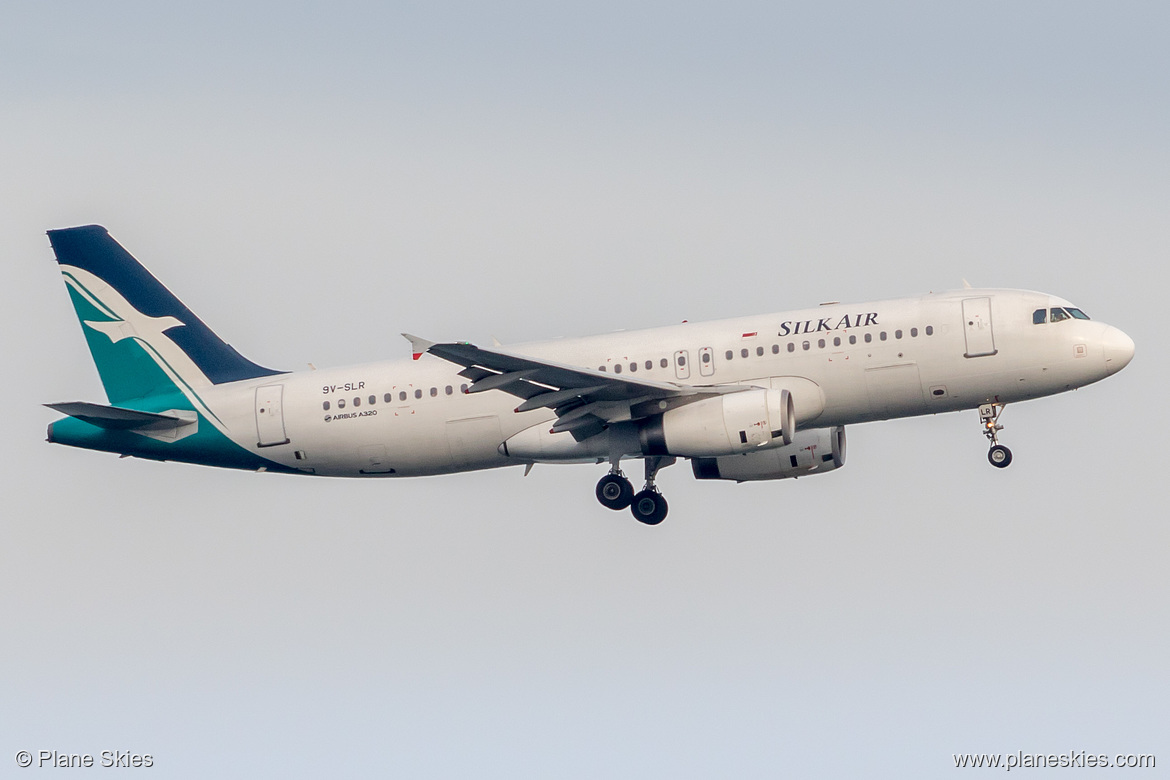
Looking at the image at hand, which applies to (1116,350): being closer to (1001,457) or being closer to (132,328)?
(1001,457)

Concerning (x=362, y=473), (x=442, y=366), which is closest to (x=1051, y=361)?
(x=442, y=366)

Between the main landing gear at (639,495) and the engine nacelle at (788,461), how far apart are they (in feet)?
4.60

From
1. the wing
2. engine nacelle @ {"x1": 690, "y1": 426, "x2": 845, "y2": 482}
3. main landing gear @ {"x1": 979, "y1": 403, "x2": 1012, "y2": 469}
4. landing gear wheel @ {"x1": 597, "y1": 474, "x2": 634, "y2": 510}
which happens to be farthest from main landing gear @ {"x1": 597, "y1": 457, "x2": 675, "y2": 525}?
main landing gear @ {"x1": 979, "y1": 403, "x2": 1012, "y2": 469}

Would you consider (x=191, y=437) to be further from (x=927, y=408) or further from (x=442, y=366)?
(x=927, y=408)

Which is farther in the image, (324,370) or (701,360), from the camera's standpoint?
(324,370)

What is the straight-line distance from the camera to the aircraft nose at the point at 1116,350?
3900 cm

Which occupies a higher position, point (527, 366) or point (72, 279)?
point (72, 279)

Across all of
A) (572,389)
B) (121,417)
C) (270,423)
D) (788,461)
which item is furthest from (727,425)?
(121,417)

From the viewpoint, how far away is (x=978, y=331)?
39000 mm

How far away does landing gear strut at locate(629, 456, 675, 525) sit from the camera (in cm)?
4267

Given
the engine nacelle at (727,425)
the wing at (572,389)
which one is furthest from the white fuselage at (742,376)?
the engine nacelle at (727,425)

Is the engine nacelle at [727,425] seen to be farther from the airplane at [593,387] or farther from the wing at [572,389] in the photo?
the wing at [572,389]

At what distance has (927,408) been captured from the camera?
39.6 meters

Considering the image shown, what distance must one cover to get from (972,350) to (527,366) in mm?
12118
